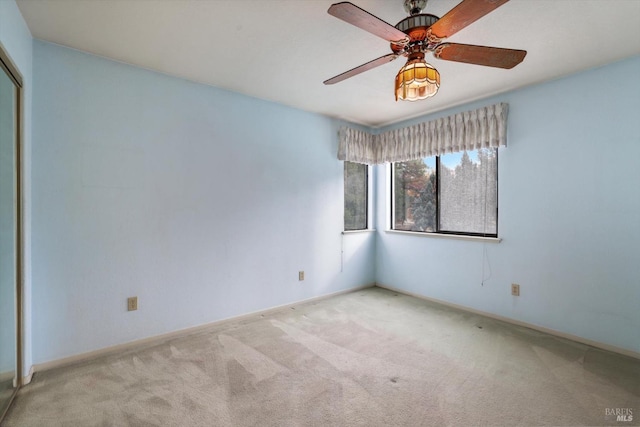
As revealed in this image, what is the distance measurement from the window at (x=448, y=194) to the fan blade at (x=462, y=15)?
2.21m

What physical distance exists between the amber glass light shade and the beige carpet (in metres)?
1.89

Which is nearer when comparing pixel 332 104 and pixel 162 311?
pixel 162 311

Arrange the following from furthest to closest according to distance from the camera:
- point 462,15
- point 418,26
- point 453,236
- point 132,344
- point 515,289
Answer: point 453,236
point 515,289
point 132,344
point 418,26
point 462,15

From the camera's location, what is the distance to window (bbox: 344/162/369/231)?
425cm

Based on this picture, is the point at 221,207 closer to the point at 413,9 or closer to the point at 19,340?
the point at 19,340

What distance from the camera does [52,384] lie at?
2010 mm

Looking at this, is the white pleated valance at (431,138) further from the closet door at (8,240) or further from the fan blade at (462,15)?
the closet door at (8,240)

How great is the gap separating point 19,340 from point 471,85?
4.20 m

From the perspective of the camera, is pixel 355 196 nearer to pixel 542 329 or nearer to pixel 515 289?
pixel 515 289

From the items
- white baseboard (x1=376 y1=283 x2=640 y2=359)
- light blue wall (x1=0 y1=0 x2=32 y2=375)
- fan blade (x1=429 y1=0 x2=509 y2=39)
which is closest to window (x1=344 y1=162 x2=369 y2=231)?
white baseboard (x1=376 y1=283 x2=640 y2=359)

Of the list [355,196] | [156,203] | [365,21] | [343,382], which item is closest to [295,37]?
[365,21]

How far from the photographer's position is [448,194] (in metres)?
3.72

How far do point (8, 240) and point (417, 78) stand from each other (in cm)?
262

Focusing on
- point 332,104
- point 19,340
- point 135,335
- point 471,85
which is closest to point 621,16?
point 471,85
